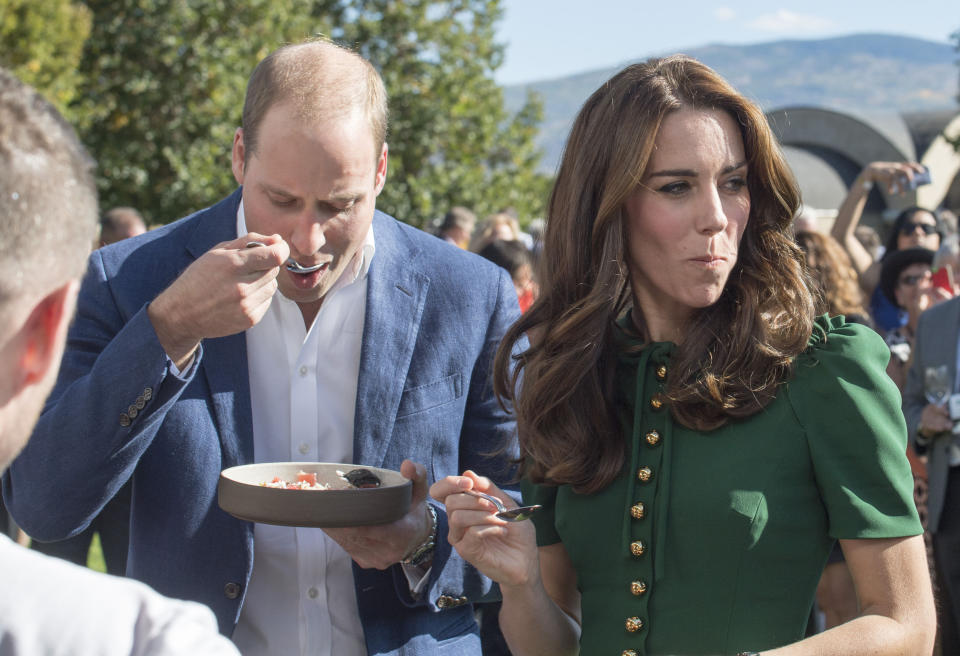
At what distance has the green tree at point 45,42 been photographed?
1468 centimetres

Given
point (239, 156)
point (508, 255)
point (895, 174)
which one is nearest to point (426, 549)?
point (239, 156)

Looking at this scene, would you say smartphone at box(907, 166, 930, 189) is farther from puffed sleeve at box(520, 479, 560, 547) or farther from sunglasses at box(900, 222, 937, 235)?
puffed sleeve at box(520, 479, 560, 547)

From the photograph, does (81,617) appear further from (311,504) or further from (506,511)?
(506,511)

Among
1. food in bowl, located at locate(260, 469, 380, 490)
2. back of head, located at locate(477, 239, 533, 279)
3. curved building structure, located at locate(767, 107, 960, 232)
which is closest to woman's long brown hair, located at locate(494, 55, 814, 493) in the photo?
food in bowl, located at locate(260, 469, 380, 490)

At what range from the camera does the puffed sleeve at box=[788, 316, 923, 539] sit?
84.1 inches

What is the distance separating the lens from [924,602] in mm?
2129

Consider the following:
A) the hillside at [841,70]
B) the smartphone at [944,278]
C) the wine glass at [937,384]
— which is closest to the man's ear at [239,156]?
the wine glass at [937,384]

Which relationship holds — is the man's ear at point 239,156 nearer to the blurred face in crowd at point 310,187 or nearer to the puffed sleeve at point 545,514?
the blurred face in crowd at point 310,187

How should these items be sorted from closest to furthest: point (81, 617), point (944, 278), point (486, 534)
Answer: point (81, 617), point (486, 534), point (944, 278)

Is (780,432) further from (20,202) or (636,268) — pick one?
(20,202)

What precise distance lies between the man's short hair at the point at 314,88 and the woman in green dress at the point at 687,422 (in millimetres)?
Answer: 553

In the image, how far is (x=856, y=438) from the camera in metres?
2.16

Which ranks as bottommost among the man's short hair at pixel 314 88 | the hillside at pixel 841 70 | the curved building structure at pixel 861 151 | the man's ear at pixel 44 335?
the hillside at pixel 841 70

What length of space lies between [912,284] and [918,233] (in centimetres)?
86
